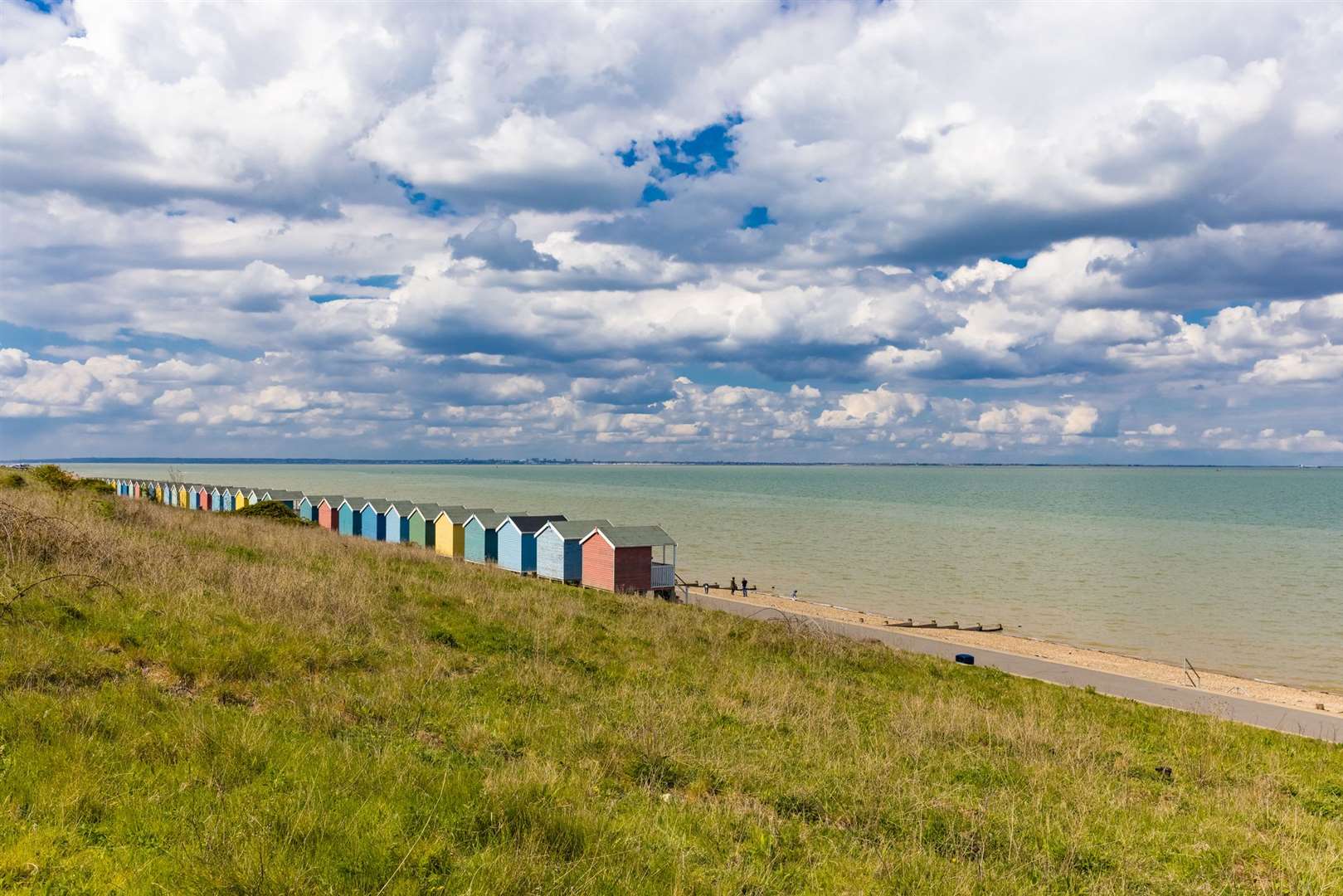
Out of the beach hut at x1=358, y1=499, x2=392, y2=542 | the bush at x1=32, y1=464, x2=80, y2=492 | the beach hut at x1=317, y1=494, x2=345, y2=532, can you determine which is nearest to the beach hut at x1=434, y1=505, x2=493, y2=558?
the beach hut at x1=358, y1=499, x2=392, y2=542

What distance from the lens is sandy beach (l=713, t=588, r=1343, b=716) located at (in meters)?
29.2

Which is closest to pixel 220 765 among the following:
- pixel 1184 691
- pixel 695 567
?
pixel 1184 691

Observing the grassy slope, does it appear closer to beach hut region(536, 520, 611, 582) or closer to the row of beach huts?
the row of beach huts

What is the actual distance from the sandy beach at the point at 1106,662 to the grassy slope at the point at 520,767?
14.3 m

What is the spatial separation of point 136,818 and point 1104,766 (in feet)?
41.6

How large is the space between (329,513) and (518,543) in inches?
954

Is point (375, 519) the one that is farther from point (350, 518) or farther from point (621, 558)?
point (621, 558)

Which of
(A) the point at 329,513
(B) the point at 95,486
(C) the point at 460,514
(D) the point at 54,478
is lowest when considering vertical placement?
(A) the point at 329,513

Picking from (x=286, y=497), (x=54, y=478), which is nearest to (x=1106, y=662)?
(x=54, y=478)

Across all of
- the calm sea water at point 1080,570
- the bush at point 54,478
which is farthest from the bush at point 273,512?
the calm sea water at point 1080,570

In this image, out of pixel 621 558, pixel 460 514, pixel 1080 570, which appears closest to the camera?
pixel 621 558

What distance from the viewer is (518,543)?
1677 inches

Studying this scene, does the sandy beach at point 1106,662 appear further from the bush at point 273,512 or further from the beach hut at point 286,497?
the beach hut at point 286,497

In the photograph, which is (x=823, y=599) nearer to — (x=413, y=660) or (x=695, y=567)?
(x=695, y=567)
